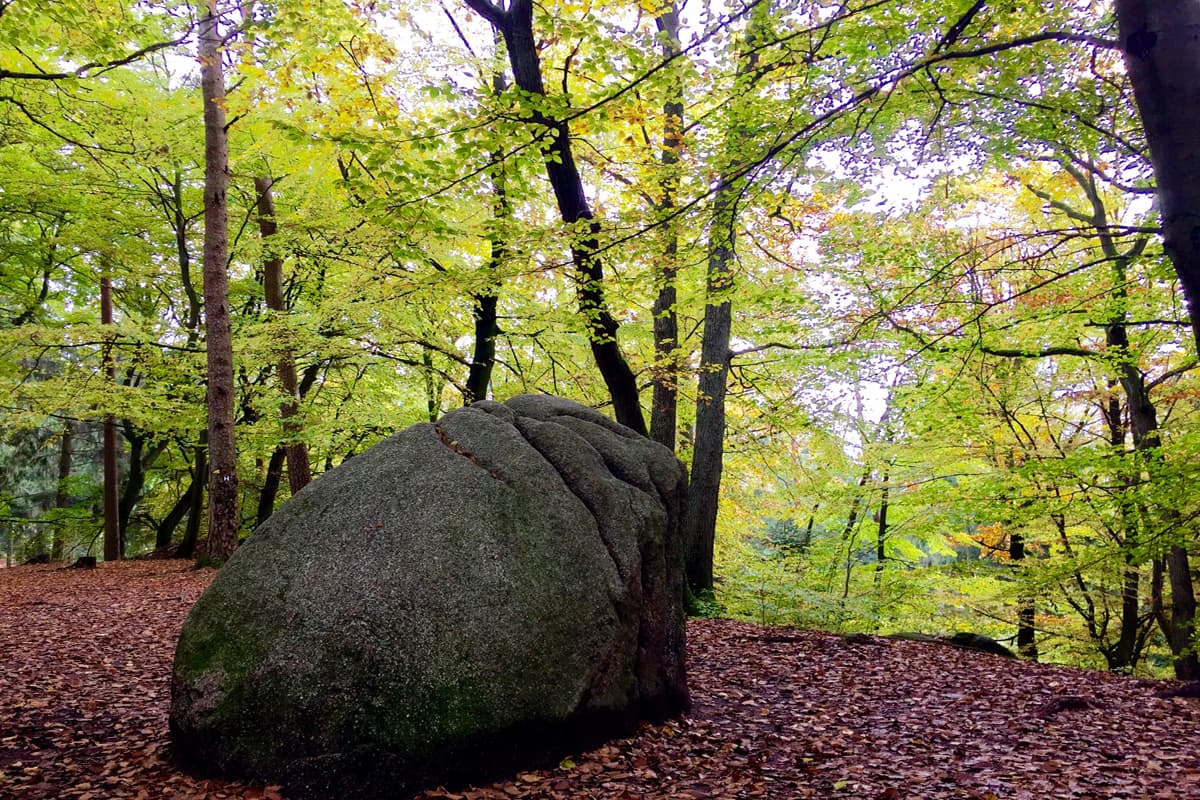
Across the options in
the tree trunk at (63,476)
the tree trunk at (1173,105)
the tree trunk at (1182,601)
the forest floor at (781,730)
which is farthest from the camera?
the tree trunk at (63,476)

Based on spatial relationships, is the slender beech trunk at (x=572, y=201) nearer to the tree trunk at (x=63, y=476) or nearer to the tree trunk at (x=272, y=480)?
the tree trunk at (x=272, y=480)

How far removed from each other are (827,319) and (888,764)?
676 centimetres

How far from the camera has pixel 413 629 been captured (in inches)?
156

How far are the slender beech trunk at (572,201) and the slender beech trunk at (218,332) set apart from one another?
5331 mm

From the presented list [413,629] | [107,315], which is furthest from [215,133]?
[413,629]

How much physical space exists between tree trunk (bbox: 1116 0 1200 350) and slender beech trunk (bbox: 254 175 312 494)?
10.9 metres

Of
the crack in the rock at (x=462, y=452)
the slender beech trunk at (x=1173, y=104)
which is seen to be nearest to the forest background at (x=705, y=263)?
the slender beech trunk at (x=1173, y=104)

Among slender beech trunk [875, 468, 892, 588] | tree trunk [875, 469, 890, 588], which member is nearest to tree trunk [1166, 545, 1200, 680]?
slender beech trunk [875, 468, 892, 588]

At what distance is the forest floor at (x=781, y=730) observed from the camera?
393 centimetres

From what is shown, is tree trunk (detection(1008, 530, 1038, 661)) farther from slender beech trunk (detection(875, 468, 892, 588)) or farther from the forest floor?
the forest floor

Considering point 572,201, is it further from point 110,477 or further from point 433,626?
point 110,477

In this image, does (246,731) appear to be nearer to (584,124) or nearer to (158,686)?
(158,686)

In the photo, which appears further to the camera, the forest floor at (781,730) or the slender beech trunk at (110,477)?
the slender beech trunk at (110,477)

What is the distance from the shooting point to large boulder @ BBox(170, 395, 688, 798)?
373cm
